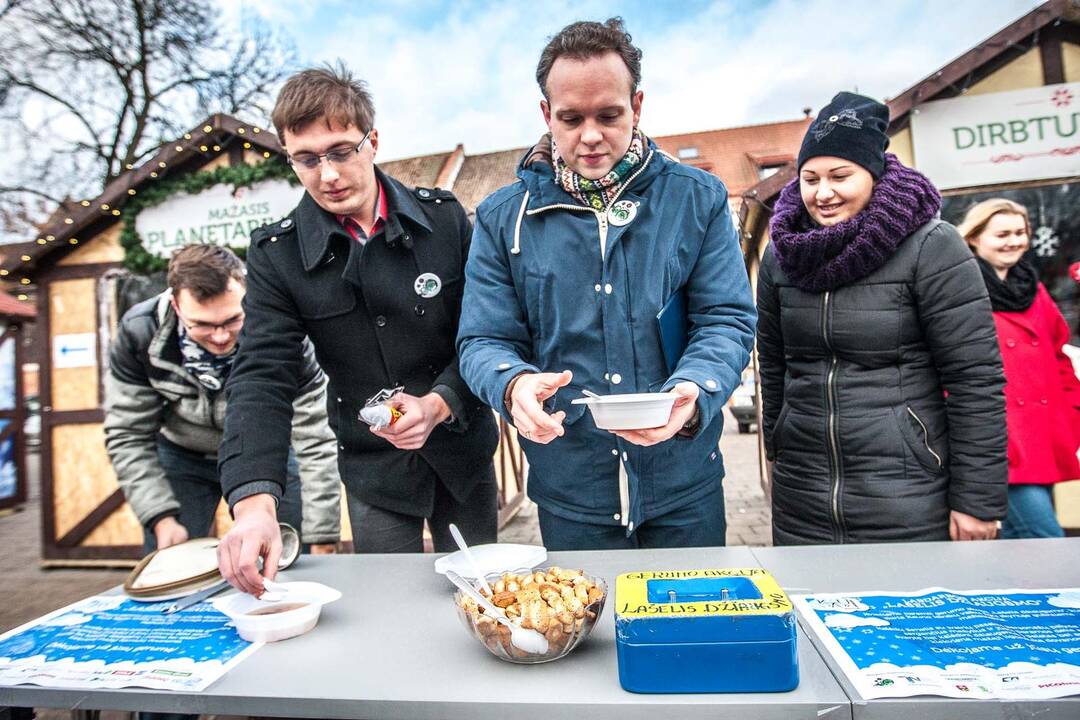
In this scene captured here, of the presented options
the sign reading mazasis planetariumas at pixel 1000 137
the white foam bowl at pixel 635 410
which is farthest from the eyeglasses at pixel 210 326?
the sign reading mazasis planetariumas at pixel 1000 137

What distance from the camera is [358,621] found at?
1347mm

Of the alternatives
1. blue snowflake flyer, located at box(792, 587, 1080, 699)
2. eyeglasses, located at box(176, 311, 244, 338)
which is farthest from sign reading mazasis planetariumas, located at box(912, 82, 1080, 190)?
eyeglasses, located at box(176, 311, 244, 338)

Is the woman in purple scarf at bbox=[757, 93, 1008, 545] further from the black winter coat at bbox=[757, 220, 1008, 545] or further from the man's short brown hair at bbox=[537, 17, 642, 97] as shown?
the man's short brown hair at bbox=[537, 17, 642, 97]

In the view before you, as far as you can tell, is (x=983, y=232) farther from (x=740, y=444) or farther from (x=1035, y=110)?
Answer: (x=740, y=444)

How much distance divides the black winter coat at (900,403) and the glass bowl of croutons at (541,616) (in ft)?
3.67

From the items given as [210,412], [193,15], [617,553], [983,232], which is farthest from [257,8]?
[617,553]

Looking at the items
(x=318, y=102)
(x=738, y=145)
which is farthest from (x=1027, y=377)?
(x=738, y=145)

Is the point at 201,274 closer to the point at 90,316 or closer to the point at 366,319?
the point at 366,319

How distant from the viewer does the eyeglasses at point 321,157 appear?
1.89 metres

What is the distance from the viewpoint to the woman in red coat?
8.72 ft

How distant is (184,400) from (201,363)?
17 cm

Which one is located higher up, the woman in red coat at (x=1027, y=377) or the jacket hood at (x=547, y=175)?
the jacket hood at (x=547, y=175)

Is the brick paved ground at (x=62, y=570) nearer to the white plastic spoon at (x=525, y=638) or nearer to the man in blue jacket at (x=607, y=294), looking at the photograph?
the man in blue jacket at (x=607, y=294)

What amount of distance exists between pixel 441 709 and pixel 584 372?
917 mm
